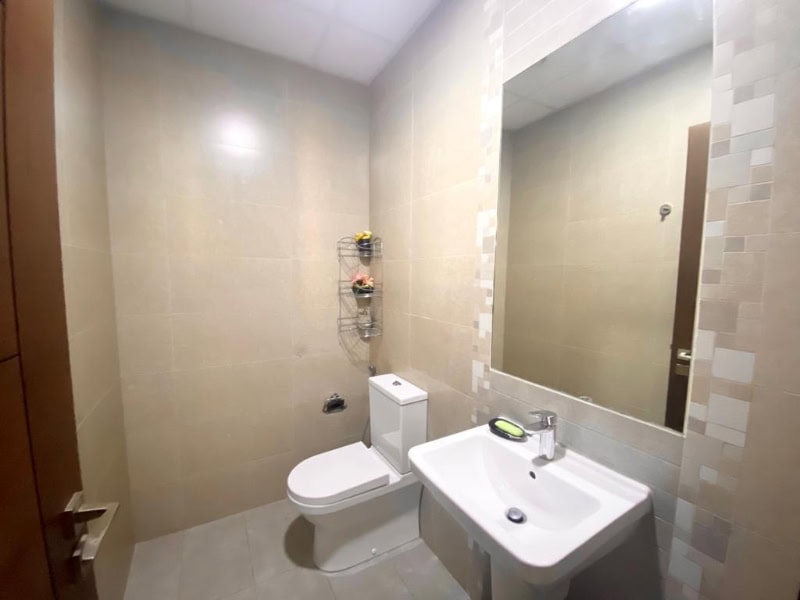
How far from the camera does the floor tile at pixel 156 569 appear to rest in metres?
1.34

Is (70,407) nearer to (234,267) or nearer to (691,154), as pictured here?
(234,267)

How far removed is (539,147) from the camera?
111 centimetres

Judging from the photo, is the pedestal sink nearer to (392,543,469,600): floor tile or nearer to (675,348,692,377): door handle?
(675,348,692,377): door handle

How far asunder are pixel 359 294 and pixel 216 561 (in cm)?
160

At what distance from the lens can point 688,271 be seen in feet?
2.41

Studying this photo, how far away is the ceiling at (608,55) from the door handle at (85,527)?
1.51m

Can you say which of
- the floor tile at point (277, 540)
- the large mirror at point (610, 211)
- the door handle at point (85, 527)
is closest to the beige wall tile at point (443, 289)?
the large mirror at point (610, 211)

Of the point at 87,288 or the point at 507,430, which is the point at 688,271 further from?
the point at 87,288

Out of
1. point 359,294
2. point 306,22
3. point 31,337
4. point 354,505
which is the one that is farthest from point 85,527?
point 306,22

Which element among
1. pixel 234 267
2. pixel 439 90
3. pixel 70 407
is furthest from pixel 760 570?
pixel 234 267

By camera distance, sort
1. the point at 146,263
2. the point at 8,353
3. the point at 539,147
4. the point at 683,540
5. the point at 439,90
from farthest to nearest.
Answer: the point at 146,263
the point at 439,90
the point at 539,147
the point at 683,540
the point at 8,353

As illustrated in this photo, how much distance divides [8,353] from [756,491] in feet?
4.16

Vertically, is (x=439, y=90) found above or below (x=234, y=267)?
above

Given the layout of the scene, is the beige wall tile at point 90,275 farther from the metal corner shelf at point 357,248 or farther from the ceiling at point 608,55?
the ceiling at point 608,55
